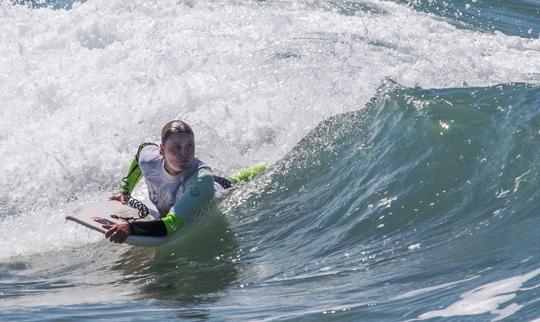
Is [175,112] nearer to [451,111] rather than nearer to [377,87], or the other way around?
[377,87]

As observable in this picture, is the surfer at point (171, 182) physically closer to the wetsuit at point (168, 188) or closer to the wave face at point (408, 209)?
the wetsuit at point (168, 188)

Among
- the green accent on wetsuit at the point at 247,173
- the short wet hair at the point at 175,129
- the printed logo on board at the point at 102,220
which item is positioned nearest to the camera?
the short wet hair at the point at 175,129

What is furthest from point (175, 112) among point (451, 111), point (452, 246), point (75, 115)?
point (452, 246)

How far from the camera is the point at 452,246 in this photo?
6.71m

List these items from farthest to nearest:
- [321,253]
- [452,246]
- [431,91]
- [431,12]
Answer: [431,12] < [431,91] < [321,253] < [452,246]

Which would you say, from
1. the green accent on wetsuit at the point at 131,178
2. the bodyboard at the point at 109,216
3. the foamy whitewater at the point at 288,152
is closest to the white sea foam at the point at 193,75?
the foamy whitewater at the point at 288,152

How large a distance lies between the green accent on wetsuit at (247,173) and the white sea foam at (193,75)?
25.2 inches

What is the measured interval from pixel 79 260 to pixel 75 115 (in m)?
4.37

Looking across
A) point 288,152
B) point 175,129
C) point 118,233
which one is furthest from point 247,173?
point 118,233

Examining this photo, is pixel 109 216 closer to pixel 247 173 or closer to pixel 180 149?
pixel 180 149

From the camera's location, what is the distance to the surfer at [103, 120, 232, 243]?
7328 mm

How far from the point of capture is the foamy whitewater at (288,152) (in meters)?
6.06

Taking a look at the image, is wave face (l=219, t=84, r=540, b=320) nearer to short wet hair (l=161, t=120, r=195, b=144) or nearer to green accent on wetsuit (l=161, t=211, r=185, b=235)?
green accent on wetsuit (l=161, t=211, r=185, b=235)

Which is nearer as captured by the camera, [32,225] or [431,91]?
[32,225]
